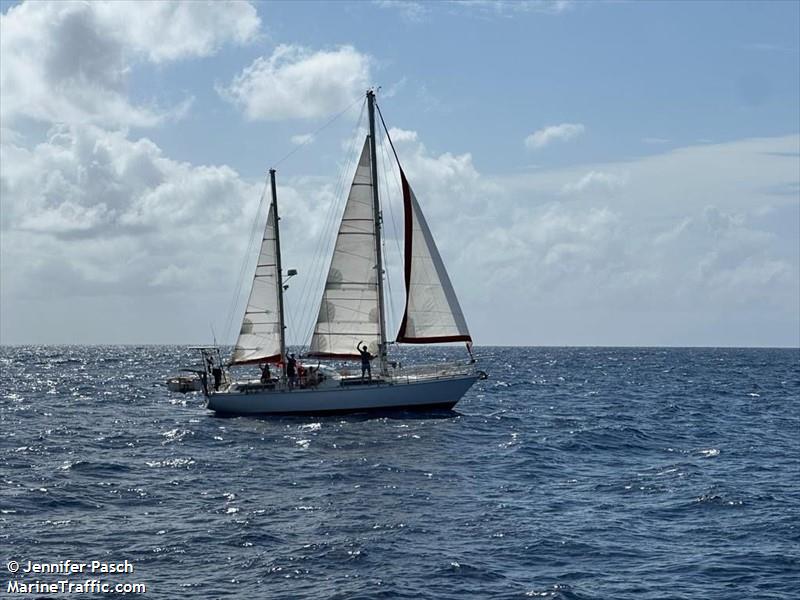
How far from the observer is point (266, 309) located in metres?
49.1

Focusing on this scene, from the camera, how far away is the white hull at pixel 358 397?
45.6 metres

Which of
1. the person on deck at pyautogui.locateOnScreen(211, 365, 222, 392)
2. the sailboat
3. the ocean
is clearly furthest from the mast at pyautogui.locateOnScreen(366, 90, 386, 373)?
the person on deck at pyautogui.locateOnScreen(211, 365, 222, 392)

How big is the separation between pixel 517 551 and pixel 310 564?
468 cm

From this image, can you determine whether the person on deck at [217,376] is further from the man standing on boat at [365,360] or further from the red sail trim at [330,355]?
the man standing on boat at [365,360]

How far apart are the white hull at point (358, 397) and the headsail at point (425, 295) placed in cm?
228

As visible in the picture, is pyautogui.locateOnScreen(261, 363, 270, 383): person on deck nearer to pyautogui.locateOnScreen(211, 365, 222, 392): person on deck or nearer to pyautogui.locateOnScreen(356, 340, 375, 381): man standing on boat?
pyautogui.locateOnScreen(211, 365, 222, 392): person on deck

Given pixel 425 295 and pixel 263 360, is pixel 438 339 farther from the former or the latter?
pixel 263 360

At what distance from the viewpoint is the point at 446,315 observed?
150 ft

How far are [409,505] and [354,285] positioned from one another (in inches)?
866

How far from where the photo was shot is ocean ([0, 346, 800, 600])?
63.2 ft

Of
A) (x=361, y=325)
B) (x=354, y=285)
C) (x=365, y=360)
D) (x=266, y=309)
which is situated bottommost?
(x=365, y=360)

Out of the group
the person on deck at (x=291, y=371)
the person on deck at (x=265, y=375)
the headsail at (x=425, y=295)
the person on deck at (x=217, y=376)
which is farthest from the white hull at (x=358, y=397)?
the headsail at (x=425, y=295)

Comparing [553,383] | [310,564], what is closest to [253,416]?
[310,564]

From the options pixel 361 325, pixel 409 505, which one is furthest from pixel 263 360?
pixel 409 505
